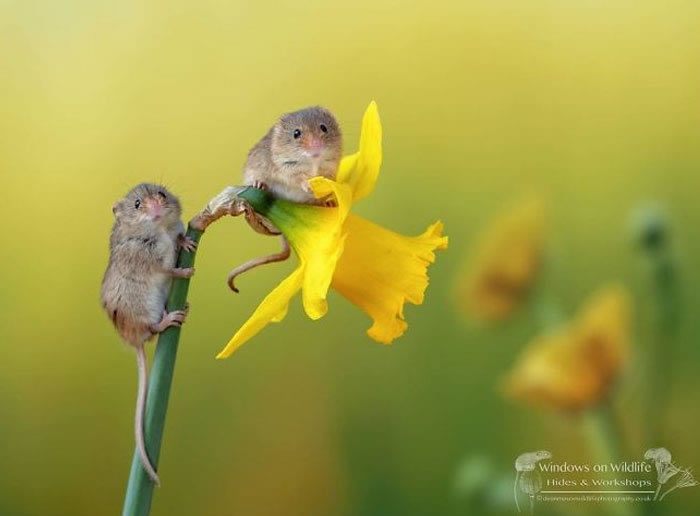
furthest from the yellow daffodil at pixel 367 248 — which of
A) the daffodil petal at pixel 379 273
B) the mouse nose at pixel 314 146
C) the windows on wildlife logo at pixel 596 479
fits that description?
the windows on wildlife logo at pixel 596 479

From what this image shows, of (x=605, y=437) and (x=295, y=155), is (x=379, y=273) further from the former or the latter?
(x=605, y=437)

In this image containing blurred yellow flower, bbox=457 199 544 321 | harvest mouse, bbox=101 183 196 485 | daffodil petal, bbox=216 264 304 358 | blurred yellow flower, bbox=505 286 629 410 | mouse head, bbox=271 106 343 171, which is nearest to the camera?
daffodil petal, bbox=216 264 304 358

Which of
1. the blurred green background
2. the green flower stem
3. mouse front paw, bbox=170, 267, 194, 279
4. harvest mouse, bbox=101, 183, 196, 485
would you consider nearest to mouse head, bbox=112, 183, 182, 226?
harvest mouse, bbox=101, 183, 196, 485

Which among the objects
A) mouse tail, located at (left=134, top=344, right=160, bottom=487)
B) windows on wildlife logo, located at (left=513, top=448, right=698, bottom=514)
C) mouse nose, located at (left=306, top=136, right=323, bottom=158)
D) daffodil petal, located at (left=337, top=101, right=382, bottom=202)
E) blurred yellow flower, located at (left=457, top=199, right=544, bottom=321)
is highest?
blurred yellow flower, located at (left=457, top=199, right=544, bottom=321)

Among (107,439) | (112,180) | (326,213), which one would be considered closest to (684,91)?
(112,180)

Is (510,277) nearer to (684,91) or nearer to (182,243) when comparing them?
(684,91)

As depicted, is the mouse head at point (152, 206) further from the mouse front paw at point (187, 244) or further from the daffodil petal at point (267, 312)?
the daffodil petal at point (267, 312)

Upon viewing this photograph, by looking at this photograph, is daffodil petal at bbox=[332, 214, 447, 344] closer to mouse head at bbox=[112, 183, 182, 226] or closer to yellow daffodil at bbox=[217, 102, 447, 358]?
yellow daffodil at bbox=[217, 102, 447, 358]
